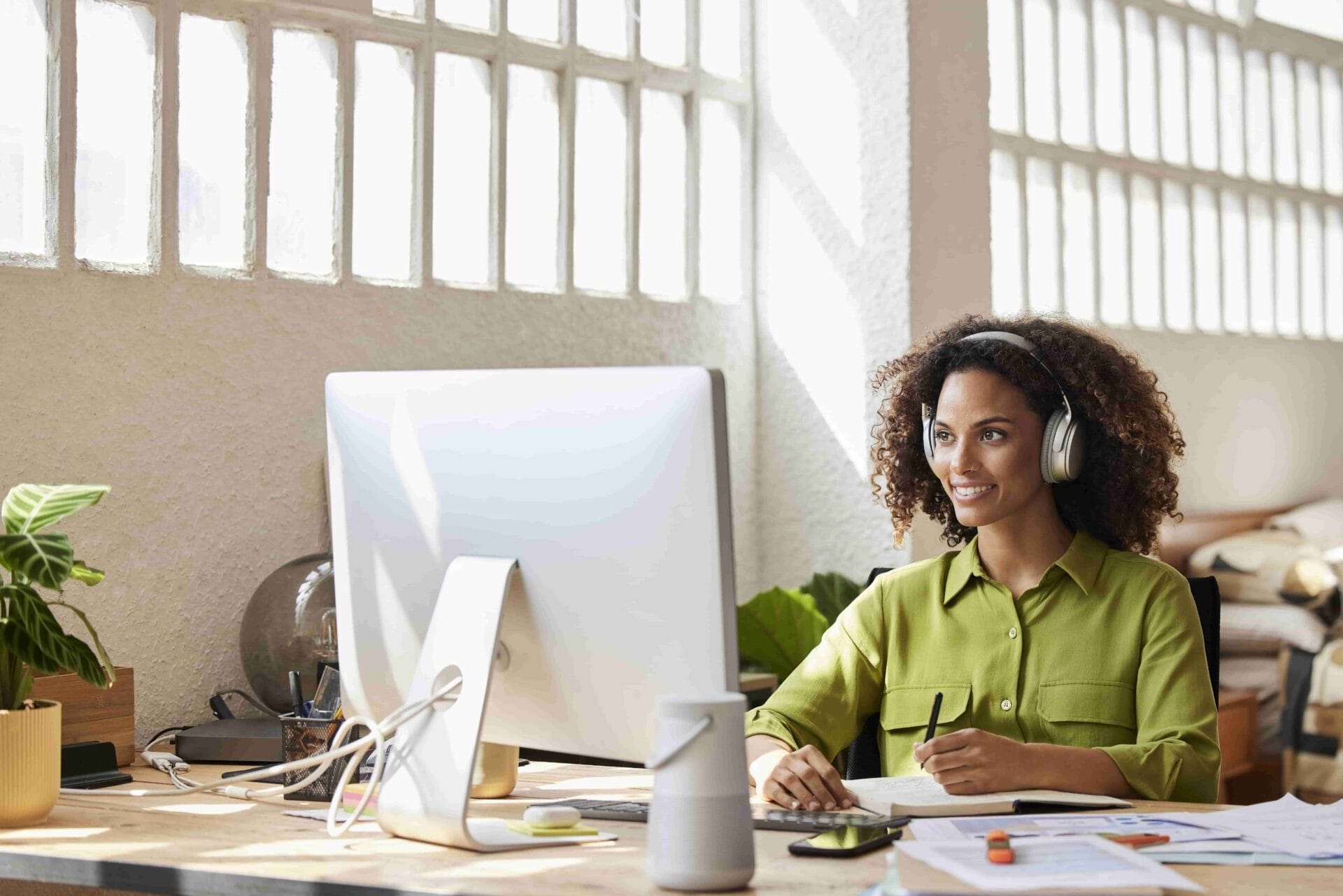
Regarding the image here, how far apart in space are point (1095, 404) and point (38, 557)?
1.39m

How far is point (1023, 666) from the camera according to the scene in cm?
210

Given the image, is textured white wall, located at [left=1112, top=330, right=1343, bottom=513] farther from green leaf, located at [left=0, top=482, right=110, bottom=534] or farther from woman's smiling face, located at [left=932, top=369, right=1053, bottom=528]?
green leaf, located at [left=0, top=482, right=110, bottom=534]

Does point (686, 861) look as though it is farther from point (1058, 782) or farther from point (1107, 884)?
point (1058, 782)

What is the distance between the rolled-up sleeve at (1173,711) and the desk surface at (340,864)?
12 cm

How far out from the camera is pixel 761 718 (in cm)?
208

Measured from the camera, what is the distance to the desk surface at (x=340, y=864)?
136 centimetres

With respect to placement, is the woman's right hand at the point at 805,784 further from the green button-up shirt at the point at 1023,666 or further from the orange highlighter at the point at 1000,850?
the orange highlighter at the point at 1000,850

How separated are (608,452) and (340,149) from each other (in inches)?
63.6

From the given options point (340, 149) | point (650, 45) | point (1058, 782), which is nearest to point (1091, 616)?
point (1058, 782)

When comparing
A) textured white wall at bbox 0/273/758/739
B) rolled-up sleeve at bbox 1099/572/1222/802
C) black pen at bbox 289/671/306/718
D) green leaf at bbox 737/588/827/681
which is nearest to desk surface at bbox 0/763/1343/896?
rolled-up sleeve at bbox 1099/572/1222/802

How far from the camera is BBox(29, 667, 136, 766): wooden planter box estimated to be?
211 centimetres

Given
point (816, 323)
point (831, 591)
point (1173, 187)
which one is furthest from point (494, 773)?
point (1173, 187)

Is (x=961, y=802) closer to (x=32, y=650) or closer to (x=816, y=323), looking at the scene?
(x=32, y=650)

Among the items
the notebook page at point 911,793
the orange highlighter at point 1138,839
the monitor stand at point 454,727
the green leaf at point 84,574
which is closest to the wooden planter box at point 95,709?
the green leaf at point 84,574
